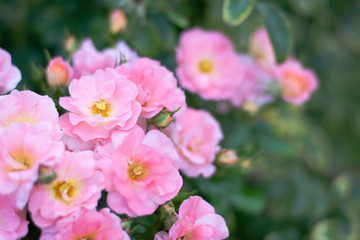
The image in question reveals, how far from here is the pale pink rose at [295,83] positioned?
1.11 meters

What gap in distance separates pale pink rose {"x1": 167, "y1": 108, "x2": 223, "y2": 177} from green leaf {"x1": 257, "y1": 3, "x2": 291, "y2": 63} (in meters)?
0.26

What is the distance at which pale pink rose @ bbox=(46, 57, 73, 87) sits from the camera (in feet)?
2.42

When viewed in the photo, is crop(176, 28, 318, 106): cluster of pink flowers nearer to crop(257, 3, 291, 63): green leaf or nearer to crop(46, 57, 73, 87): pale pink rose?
crop(257, 3, 291, 63): green leaf

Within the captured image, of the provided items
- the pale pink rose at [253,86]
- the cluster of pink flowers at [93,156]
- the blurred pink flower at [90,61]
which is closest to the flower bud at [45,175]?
the cluster of pink flowers at [93,156]

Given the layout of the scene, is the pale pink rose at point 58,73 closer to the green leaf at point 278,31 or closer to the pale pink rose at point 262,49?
the green leaf at point 278,31

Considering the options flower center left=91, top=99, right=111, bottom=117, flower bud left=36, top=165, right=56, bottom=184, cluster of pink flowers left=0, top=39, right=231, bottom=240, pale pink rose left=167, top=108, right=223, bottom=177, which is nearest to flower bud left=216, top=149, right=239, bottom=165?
pale pink rose left=167, top=108, right=223, bottom=177

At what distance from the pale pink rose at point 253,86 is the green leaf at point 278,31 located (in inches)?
5.4

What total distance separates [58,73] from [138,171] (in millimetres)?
234

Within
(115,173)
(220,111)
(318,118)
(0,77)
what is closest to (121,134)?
(115,173)

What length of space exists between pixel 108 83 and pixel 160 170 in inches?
6.6

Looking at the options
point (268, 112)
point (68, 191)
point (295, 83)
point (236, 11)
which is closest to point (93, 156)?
point (68, 191)

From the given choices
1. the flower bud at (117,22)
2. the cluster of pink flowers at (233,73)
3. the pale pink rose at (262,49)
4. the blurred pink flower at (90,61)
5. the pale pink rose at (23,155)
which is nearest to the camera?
the pale pink rose at (23,155)

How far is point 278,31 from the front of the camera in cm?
100

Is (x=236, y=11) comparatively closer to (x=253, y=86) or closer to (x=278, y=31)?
(x=278, y=31)
